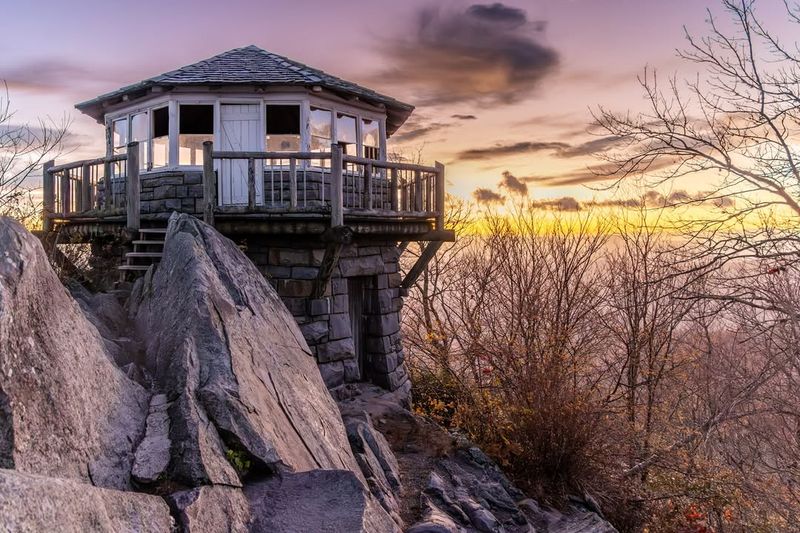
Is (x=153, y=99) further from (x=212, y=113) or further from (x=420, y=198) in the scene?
(x=420, y=198)

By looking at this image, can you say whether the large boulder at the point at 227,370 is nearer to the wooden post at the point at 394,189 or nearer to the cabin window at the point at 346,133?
the wooden post at the point at 394,189

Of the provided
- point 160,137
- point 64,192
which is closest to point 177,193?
point 160,137

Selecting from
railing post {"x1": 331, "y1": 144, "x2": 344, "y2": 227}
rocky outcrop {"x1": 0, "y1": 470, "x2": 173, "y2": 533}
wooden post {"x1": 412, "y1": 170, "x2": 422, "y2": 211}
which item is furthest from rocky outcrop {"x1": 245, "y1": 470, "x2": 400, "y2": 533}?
wooden post {"x1": 412, "y1": 170, "x2": 422, "y2": 211}

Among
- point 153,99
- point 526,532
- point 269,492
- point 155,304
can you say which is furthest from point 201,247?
point 153,99

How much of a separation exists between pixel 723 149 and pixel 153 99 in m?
10.7

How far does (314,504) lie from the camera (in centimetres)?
410

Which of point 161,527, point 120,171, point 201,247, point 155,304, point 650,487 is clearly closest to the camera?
point 161,527

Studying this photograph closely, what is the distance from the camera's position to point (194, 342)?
16.7 ft

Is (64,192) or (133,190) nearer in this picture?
(133,190)

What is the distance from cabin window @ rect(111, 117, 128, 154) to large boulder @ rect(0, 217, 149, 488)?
33.5 ft

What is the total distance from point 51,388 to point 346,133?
10.4 m

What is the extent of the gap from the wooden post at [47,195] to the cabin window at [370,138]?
6.31 meters

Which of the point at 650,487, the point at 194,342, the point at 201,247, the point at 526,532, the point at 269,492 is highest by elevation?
the point at 201,247

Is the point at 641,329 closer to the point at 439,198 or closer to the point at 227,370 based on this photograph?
the point at 439,198
